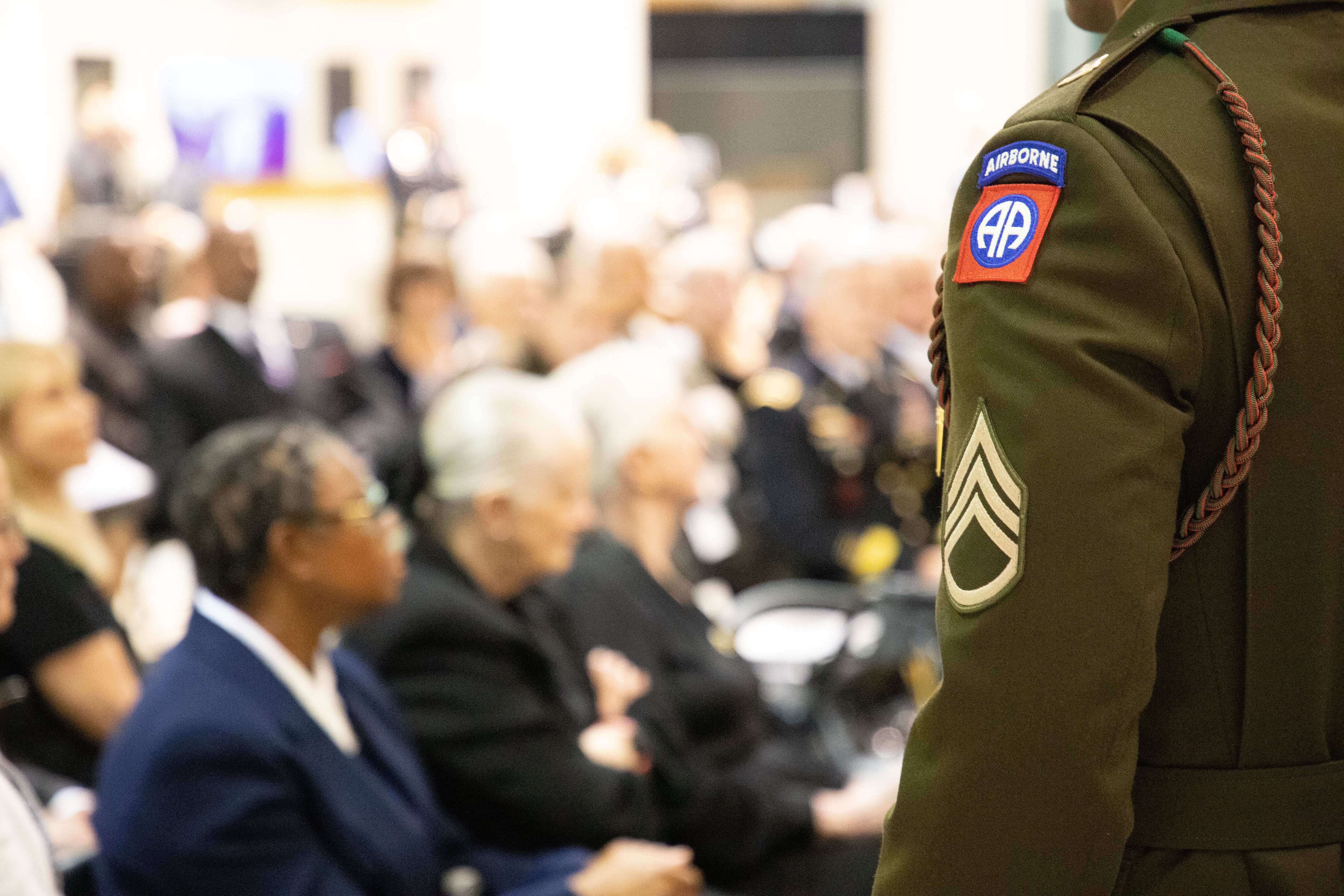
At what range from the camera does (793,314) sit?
19.2ft

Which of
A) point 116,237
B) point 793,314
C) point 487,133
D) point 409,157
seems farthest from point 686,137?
point 116,237

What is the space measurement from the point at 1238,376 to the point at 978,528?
0.67ft

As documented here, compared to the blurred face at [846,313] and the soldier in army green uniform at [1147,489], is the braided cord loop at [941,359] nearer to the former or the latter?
the soldier in army green uniform at [1147,489]

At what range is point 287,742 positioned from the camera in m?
1.92

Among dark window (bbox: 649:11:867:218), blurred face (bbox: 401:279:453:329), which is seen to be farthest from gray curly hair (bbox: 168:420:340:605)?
dark window (bbox: 649:11:867:218)

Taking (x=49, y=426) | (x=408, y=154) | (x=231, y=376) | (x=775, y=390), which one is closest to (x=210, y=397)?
(x=231, y=376)

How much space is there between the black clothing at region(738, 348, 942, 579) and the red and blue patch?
3.23 metres

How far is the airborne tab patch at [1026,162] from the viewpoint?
41.4 inches

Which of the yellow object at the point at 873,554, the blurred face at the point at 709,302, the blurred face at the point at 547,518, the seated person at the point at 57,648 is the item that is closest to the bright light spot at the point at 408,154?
the blurred face at the point at 709,302

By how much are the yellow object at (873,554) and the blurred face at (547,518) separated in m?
1.81

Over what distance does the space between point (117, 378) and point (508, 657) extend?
275 centimetres

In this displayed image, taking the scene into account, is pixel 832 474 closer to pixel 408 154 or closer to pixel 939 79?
pixel 408 154

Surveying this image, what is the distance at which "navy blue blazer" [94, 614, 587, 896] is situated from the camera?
5.95 ft

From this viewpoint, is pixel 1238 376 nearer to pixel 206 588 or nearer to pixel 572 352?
pixel 206 588
